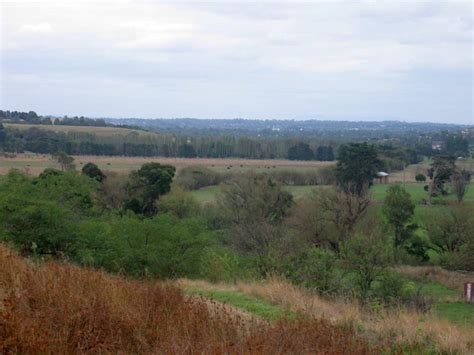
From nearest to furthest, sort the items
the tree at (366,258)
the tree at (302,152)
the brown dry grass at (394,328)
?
1. the brown dry grass at (394,328)
2. the tree at (366,258)
3. the tree at (302,152)

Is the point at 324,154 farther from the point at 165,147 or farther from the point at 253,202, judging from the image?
the point at 253,202

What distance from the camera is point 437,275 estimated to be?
3462 centimetres

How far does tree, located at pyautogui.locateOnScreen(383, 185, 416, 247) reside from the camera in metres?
38.6

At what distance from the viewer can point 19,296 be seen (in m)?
6.22

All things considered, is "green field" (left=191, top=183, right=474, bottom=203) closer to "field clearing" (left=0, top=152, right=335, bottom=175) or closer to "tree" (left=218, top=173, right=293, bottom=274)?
"tree" (left=218, top=173, right=293, bottom=274)

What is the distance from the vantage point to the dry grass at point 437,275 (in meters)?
33.5

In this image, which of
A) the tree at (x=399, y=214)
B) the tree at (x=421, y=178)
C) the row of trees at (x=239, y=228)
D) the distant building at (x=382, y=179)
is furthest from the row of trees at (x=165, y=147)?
the tree at (x=399, y=214)

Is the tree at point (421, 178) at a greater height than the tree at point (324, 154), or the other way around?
the tree at point (324, 154)

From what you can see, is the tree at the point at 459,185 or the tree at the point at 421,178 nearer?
the tree at the point at 459,185

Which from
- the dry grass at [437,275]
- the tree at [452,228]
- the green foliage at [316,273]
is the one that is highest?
the green foliage at [316,273]

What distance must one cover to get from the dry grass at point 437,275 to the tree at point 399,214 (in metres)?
3.53

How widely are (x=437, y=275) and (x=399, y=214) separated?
536 centimetres

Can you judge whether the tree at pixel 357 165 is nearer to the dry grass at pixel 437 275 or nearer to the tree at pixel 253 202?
the tree at pixel 253 202

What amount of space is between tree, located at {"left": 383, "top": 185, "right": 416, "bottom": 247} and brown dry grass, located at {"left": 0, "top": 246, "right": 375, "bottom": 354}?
3294cm
